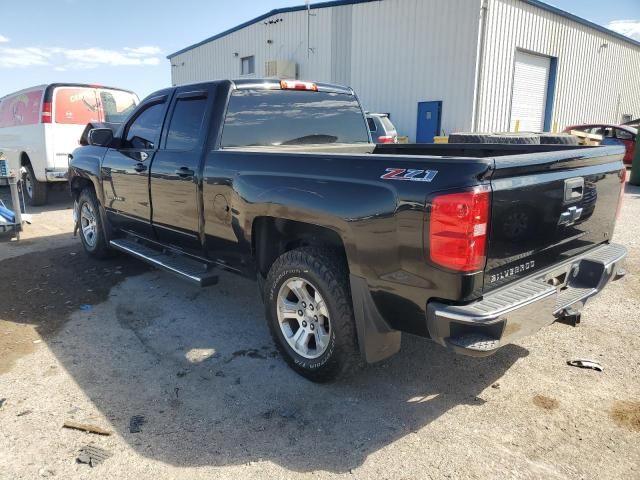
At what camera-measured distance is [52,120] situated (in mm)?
9305

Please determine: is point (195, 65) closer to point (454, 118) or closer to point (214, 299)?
point (454, 118)

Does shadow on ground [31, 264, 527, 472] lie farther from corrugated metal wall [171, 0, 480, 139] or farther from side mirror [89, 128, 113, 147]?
corrugated metal wall [171, 0, 480, 139]

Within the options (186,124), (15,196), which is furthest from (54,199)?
(186,124)

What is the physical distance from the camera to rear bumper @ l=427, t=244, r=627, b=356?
238cm

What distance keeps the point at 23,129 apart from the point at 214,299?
296 inches

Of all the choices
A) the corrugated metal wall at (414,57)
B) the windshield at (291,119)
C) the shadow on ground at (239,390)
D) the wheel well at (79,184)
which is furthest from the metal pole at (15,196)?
the corrugated metal wall at (414,57)

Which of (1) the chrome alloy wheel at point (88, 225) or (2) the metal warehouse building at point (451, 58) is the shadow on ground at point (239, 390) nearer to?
(1) the chrome alloy wheel at point (88, 225)

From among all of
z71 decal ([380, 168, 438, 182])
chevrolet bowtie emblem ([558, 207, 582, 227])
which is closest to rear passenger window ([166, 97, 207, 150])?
z71 decal ([380, 168, 438, 182])

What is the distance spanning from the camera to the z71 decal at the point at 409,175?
2402 mm

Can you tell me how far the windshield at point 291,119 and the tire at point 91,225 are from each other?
273cm

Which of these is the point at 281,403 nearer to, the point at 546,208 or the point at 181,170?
the point at 546,208

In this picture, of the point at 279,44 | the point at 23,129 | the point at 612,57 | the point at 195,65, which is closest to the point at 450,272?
the point at 23,129

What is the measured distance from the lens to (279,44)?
74.0ft

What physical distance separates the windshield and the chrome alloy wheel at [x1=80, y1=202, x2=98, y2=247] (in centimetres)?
297
